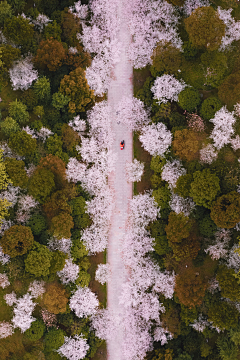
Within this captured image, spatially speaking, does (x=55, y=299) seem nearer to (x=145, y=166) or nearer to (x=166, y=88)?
(x=145, y=166)

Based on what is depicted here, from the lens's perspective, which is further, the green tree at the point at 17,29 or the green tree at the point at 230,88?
the green tree at the point at 230,88

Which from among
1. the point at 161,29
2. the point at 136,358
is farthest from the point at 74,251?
the point at 161,29

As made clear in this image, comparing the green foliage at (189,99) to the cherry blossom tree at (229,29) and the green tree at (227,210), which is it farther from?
the green tree at (227,210)

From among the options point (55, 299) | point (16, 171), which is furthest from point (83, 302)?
point (16, 171)

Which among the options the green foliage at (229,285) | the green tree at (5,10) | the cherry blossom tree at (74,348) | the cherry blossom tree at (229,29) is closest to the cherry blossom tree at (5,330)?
the cherry blossom tree at (74,348)

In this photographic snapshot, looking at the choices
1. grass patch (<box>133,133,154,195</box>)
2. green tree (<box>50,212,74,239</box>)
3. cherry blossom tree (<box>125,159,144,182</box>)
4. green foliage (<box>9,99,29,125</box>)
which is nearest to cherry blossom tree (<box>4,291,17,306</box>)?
green tree (<box>50,212,74,239</box>)

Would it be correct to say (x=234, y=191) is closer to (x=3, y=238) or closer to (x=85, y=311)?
(x=85, y=311)
